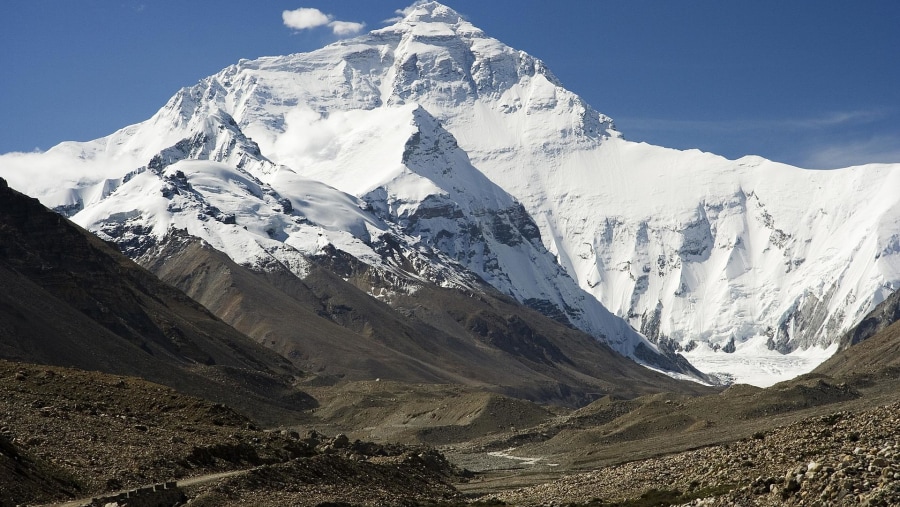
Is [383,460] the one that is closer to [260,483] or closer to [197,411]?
[197,411]

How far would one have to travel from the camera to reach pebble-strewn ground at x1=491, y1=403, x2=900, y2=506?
47.6m

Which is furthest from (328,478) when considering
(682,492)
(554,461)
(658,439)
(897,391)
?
(897,391)

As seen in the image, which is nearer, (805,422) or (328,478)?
(805,422)

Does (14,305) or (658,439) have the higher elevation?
(14,305)

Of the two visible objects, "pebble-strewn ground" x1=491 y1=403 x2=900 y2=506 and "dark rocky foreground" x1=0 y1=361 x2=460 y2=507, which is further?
"dark rocky foreground" x1=0 y1=361 x2=460 y2=507

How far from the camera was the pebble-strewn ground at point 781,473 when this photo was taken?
4762 cm

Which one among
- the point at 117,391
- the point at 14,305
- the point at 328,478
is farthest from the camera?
the point at 14,305

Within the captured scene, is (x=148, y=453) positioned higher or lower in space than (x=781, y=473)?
higher

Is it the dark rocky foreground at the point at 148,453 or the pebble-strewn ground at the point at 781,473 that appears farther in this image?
the dark rocky foreground at the point at 148,453

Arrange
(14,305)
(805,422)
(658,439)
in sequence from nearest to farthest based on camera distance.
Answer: (805,422), (658,439), (14,305)

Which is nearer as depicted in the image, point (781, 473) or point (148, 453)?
point (781, 473)

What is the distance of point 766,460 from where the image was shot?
64438mm

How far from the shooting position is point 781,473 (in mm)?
57812

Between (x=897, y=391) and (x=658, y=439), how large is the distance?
3517cm
